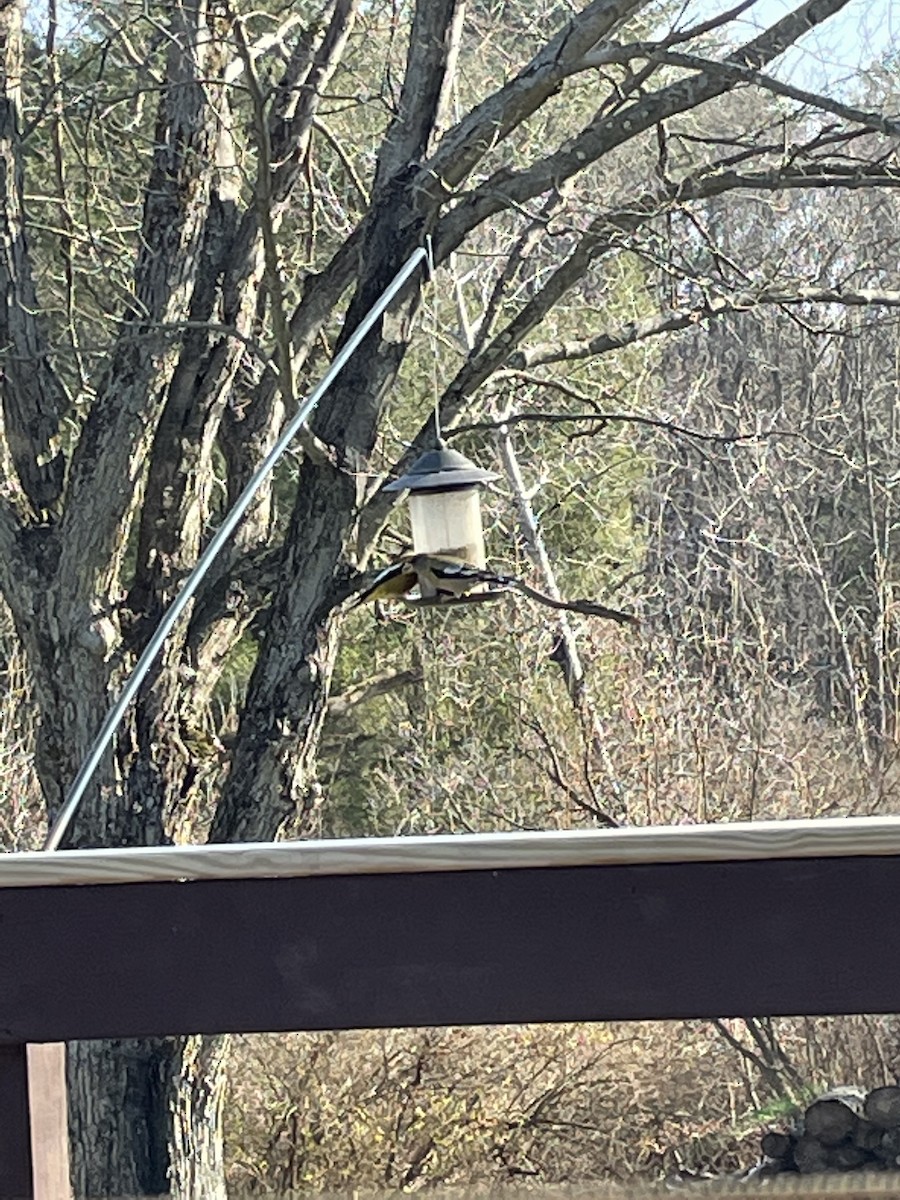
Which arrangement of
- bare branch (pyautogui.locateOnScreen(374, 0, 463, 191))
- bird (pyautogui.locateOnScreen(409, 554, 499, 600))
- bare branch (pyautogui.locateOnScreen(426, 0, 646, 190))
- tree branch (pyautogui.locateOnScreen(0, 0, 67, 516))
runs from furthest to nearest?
tree branch (pyautogui.locateOnScreen(0, 0, 67, 516))
bare branch (pyautogui.locateOnScreen(374, 0, 463, 191))
bare branch (pyautogui.locateOnScreen(426, 0, 646, 190))
bird (pyautogui.locateOnScreen(409, 554, 499, 600))

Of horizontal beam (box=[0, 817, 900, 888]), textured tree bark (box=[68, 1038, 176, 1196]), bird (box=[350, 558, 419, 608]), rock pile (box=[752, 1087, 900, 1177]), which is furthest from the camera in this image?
rock pile (box=[752, 1087, 900, 1177])

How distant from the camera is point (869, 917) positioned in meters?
0.98

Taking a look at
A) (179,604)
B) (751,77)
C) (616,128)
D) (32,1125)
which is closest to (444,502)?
(179,604)

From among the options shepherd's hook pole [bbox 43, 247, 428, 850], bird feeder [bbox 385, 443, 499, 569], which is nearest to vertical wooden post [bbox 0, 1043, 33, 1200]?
shepherd's hook pole [bbox 43, 247, 428, 850]

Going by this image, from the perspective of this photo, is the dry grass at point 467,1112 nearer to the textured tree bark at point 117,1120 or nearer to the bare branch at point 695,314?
the textured tree bark at point 117,1120

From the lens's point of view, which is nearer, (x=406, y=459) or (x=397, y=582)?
(x=397, y=582)

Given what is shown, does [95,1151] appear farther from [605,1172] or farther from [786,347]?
[786,347]

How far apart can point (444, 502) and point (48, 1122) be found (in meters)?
2.67

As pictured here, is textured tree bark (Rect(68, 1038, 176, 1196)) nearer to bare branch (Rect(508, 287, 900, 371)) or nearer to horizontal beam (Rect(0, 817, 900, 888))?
bare branch (Rect(508, 287, 900, 371))

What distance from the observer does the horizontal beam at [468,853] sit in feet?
3.22

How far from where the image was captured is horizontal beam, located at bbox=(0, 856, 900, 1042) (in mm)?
988

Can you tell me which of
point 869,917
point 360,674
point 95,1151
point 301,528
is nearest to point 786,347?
point 360,674

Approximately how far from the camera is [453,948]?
39.7 inches

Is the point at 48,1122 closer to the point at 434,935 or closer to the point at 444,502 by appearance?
the point at 434,935
